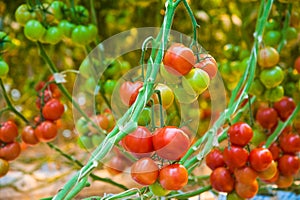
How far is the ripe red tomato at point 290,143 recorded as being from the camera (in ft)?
2.36

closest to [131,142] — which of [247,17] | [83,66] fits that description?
[83,66]

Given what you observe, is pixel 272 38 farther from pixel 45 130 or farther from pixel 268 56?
pixel 45 130

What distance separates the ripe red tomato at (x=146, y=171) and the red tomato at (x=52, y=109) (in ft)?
1.04

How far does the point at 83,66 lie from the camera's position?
724mm

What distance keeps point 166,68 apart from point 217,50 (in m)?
0.59

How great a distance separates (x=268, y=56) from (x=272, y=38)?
9 centimetres

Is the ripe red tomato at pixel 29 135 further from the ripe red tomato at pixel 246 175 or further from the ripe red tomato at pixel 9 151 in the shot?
the ripe red tomato at pixel 246 175

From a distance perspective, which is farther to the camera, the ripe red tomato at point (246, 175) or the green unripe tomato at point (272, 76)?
the green unripe tomato at point (272, 76)

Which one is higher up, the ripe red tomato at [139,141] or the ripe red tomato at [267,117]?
the ripe red tomato at [139,141]

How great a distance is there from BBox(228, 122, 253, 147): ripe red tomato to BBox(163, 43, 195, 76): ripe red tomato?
0.20m

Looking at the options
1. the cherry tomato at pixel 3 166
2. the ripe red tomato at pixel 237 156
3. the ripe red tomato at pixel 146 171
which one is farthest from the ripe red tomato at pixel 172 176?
the cherry tomato at pixel 3 166

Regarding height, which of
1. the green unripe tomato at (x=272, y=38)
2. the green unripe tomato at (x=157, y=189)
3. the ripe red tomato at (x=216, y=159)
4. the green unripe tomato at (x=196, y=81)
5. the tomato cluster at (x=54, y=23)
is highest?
the green unripe tomato at (x=196, y=81)

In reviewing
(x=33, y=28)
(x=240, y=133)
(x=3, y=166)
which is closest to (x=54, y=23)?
(x=33, y=28)

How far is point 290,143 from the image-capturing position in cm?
72
